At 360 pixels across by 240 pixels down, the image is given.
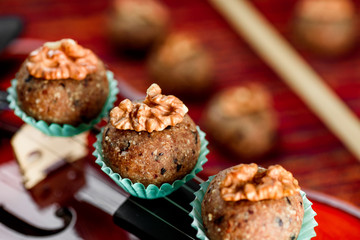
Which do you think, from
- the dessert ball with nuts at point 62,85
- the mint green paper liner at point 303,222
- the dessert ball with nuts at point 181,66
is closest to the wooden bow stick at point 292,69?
the dessert ball with nuts at point 181,66

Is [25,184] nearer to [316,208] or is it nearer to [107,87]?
[107,87]

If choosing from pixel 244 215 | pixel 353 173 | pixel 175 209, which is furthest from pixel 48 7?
pixel 244 215

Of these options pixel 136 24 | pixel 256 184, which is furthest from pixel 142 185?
pixel 136 24

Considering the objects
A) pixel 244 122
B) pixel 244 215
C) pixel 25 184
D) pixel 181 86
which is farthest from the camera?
pixel 181 86

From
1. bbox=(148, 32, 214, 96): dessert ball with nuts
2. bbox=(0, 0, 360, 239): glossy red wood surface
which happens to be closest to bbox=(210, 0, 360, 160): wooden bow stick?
bbox=(0, 0, 360, 239): glossy red wood surface

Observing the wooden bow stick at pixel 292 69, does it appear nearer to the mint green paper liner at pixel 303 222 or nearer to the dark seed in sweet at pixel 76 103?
the mint green paper liner at pixel 303 222

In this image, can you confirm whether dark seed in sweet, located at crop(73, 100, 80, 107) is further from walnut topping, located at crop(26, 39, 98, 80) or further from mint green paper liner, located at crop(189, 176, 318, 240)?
mint green paper liner, located at crop(189, 176, 318, 240)

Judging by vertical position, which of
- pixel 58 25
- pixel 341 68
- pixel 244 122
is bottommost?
pixel 58 25
